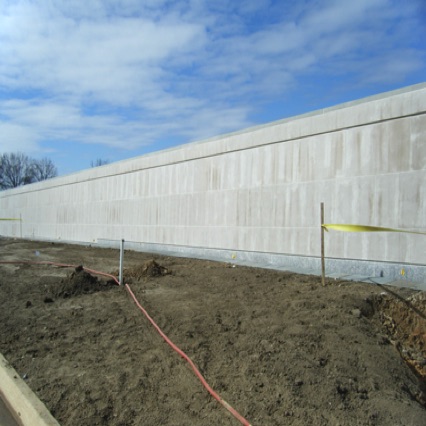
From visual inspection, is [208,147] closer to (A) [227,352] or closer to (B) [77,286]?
(B) [77,286]

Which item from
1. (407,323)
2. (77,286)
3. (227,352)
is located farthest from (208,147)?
(227,352)

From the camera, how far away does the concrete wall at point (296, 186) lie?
886 centimetres

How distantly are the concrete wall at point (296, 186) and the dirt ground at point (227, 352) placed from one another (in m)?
2.26

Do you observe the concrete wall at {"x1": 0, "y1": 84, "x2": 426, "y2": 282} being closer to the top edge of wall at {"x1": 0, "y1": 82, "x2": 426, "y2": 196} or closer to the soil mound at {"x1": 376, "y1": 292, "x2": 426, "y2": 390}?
the top edge of wall at {"x1": 0, "y1": 82, "x2": 426, "y2": 196}

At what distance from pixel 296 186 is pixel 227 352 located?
24.0ft

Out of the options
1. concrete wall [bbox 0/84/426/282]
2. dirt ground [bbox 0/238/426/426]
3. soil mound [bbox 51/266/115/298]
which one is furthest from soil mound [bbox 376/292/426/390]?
soil mound [bbox 51/266/115/298]

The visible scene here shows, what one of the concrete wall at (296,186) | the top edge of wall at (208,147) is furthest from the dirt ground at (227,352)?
the top edge of wall at (208,147)

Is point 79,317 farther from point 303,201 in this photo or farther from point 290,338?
point 303,201

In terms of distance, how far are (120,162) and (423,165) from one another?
15764mm

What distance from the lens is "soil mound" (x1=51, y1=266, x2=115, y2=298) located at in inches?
322

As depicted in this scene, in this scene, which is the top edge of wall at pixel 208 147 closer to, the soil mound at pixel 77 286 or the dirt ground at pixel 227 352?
the dirt ground at pixel 227 352

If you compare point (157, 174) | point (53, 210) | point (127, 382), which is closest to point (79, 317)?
point (127, 382)

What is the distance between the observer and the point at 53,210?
29250 mm

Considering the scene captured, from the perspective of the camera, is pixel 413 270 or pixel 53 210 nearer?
pixel 413 270
